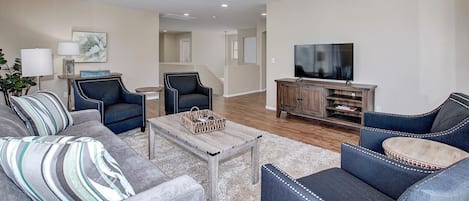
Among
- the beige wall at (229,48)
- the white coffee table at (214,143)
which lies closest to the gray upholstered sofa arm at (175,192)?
the white coffee table at (214,143)

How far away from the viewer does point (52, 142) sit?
1.07m

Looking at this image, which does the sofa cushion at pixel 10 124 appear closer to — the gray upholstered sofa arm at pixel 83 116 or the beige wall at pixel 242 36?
the gray upholstered sofa arm at pixel 83 116

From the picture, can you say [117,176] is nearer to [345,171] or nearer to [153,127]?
[345,171]

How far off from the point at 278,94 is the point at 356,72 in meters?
1.43

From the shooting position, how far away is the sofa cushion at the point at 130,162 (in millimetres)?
1580

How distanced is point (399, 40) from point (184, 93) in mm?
3621

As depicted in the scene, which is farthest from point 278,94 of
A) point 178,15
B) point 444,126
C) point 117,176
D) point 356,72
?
point 117,176

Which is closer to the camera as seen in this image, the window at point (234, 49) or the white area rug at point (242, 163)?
the white area rug at point (242, 163)

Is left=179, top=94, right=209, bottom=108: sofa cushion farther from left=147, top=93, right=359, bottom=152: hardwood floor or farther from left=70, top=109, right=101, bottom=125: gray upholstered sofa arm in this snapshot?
left=70, top=109, right=101, bottom=125: gray upholstered sofa arm

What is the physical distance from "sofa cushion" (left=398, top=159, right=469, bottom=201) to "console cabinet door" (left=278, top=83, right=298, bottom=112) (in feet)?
13.8

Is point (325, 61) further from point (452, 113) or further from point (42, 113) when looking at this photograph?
point (42, 113)

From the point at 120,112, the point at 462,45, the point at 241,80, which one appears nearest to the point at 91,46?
the point at 120,112

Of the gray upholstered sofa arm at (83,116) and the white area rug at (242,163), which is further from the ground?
the gray upholstered sofa arm at (83,116)

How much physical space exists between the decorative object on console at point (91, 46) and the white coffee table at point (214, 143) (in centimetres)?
415
